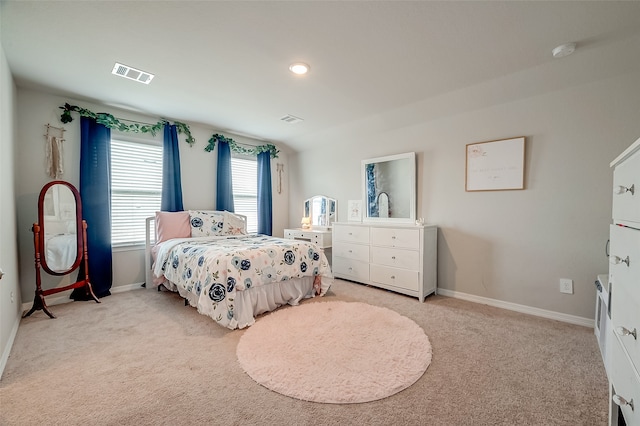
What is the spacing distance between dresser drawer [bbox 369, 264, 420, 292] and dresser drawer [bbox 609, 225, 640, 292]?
2100mm

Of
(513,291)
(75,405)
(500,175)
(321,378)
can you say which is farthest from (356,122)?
(75,405)

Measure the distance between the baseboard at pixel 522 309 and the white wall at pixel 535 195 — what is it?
41mm

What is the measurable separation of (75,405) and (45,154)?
2885 mm

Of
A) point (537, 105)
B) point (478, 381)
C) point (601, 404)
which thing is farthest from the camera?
point (537, 105)

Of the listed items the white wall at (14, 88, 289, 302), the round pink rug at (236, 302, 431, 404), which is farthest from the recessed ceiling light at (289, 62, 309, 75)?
the white wall at (14, 88, 289, 302)

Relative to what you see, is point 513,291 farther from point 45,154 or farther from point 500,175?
point 45,154

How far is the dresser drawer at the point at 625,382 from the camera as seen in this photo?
0.82 metres

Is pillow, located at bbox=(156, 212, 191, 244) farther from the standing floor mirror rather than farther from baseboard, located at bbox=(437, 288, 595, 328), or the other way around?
baseboard, located at bbox=(437, 288, 595, 328)

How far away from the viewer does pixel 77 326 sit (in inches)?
98.3

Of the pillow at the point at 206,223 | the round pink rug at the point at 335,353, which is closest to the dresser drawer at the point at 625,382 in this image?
the round pink rug at the point at 335,353

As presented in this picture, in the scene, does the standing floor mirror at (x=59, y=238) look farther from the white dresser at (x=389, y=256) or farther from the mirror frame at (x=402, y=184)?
the mirror frame at (x=402, y=184)

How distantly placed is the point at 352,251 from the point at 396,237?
0.76 m

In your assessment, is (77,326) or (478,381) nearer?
(478,381)

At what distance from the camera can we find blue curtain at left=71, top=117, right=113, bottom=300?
323 cm
